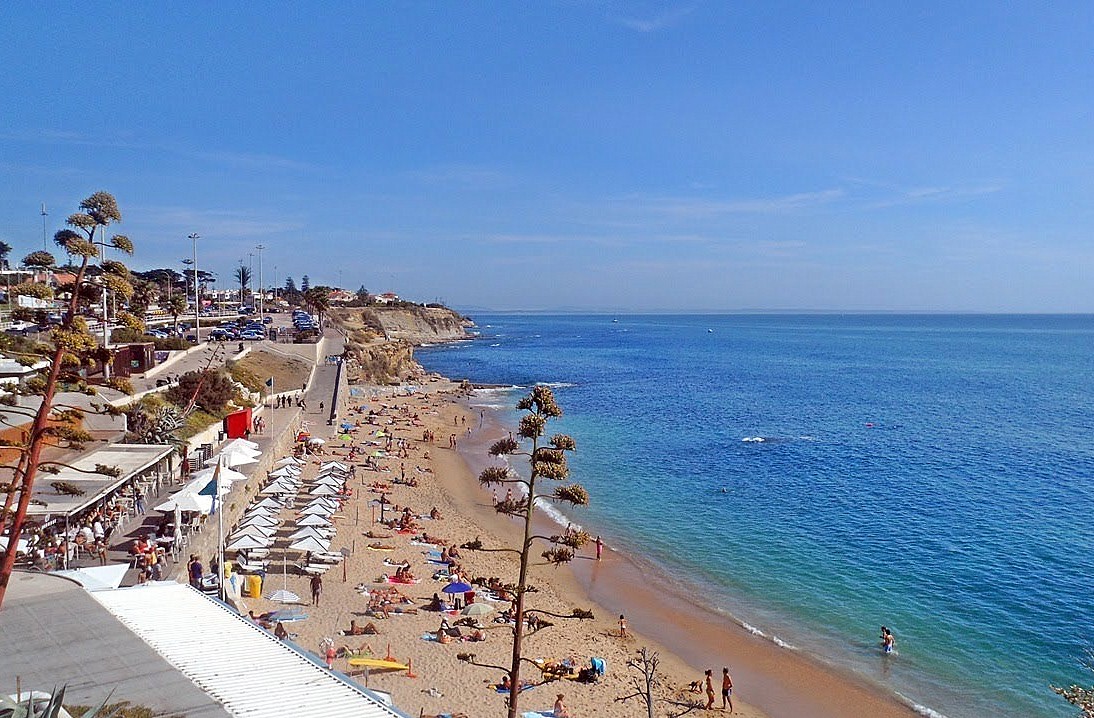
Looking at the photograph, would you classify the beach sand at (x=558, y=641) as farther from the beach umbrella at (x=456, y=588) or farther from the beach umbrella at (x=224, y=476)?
the beach umbrella at (x=224, y=476)

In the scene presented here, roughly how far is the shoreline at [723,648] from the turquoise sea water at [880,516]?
2.09ft

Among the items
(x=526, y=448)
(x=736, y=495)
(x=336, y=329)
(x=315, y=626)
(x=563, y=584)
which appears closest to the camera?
(x=315, y=626)

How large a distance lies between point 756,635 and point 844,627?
8.60 feet

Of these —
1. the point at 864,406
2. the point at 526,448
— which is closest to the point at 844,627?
the point at 526,448

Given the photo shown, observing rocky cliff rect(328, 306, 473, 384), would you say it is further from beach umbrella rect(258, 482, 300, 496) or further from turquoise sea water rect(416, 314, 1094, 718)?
beach umbrella rect(258, 482, 300, 496)

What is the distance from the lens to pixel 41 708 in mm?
7223

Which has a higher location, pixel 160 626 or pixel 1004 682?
pixel 160 626

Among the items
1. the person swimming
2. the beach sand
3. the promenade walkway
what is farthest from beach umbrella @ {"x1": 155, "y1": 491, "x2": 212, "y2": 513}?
the person swimming

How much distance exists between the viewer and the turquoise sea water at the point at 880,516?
19.7 metres

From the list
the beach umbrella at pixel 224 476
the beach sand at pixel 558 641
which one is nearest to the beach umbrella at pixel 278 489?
the beach sand at pixel 558 641

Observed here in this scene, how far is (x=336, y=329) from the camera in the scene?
9806cm

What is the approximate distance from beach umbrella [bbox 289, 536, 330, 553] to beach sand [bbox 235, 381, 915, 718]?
0.82 metres

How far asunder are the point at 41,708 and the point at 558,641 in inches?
Result: 535

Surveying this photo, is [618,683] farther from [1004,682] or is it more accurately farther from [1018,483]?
[1018,483]
